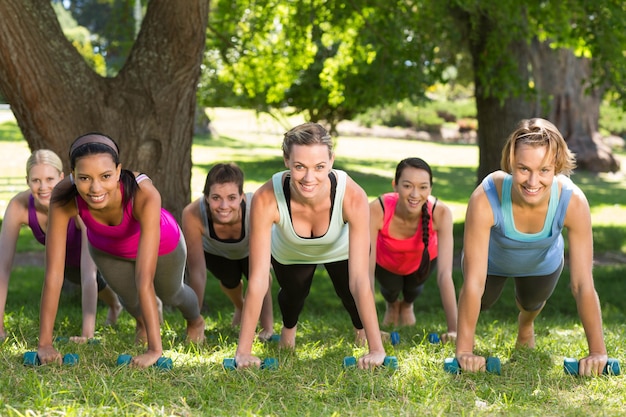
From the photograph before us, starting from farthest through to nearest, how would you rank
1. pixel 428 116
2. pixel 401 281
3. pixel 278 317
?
pixel 428 116
pixel 278 317
pixel 401 281

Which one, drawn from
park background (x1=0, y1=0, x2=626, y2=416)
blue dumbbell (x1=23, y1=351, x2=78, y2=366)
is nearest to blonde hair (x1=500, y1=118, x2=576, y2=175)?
park background (x1=0, y1=0, x2=626, y2=416)

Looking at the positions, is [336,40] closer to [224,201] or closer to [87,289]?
[224,201]

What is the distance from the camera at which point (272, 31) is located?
43.9ft

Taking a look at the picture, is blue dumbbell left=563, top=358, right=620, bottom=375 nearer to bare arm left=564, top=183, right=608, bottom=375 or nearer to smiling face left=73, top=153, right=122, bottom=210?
bare arm left=564, top=183, right=608, bottom=375

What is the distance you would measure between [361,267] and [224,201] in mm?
1529

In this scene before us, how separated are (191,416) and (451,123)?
4220 cm

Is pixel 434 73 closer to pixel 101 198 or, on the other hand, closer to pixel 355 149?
pixel 101 198

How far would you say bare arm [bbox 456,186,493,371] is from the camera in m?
4.80

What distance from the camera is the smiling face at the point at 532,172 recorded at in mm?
4621

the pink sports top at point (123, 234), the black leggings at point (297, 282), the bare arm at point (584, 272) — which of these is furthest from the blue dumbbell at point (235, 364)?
the bare arm at point (584, 272)

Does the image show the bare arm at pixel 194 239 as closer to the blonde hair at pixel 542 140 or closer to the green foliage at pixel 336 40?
the blonde hair at pixel 542 140

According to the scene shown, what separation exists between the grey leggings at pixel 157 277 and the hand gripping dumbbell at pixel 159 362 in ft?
3.16

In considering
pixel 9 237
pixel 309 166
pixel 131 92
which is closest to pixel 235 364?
pixel 309 166

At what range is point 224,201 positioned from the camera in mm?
6094
